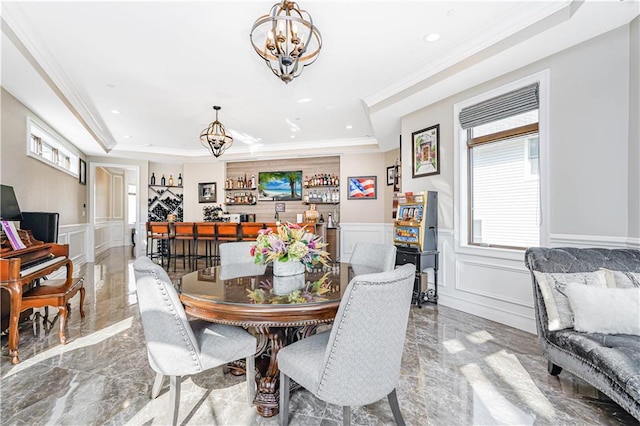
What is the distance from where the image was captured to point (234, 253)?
287 centimetres

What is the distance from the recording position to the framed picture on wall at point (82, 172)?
6.84 metres

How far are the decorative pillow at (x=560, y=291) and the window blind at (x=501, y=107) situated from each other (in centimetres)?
176

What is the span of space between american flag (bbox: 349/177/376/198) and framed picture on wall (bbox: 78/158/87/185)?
6167mm

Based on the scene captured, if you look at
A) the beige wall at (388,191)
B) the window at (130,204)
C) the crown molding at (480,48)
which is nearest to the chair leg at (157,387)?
the crown molding at (480,48)

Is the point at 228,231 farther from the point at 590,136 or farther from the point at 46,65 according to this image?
the point at 590,136

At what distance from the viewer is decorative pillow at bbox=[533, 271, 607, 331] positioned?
6.70 feet

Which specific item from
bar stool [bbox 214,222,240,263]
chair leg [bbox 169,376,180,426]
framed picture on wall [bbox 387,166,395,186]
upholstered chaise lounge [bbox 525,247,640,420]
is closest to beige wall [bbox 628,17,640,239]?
upholstered chaise lounge [bbox 525,247,640,420]

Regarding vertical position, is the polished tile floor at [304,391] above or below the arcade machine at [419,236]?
below

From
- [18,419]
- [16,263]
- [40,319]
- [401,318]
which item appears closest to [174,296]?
[401,318]

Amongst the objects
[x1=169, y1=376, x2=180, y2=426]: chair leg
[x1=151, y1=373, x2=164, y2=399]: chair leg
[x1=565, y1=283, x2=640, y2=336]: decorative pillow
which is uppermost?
[x1=565, y1=283, x2=640, y2=336]: decorative pillow

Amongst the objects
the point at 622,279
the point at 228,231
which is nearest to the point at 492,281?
the point at 622,279

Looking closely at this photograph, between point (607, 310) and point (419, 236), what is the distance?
78.3 inches

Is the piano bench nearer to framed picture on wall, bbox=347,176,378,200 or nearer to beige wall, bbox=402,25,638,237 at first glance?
beige wall, bbox=402,25,638,237

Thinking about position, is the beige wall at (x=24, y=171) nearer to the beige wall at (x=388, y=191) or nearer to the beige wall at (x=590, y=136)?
the beige wall at (x=590, y=136)
